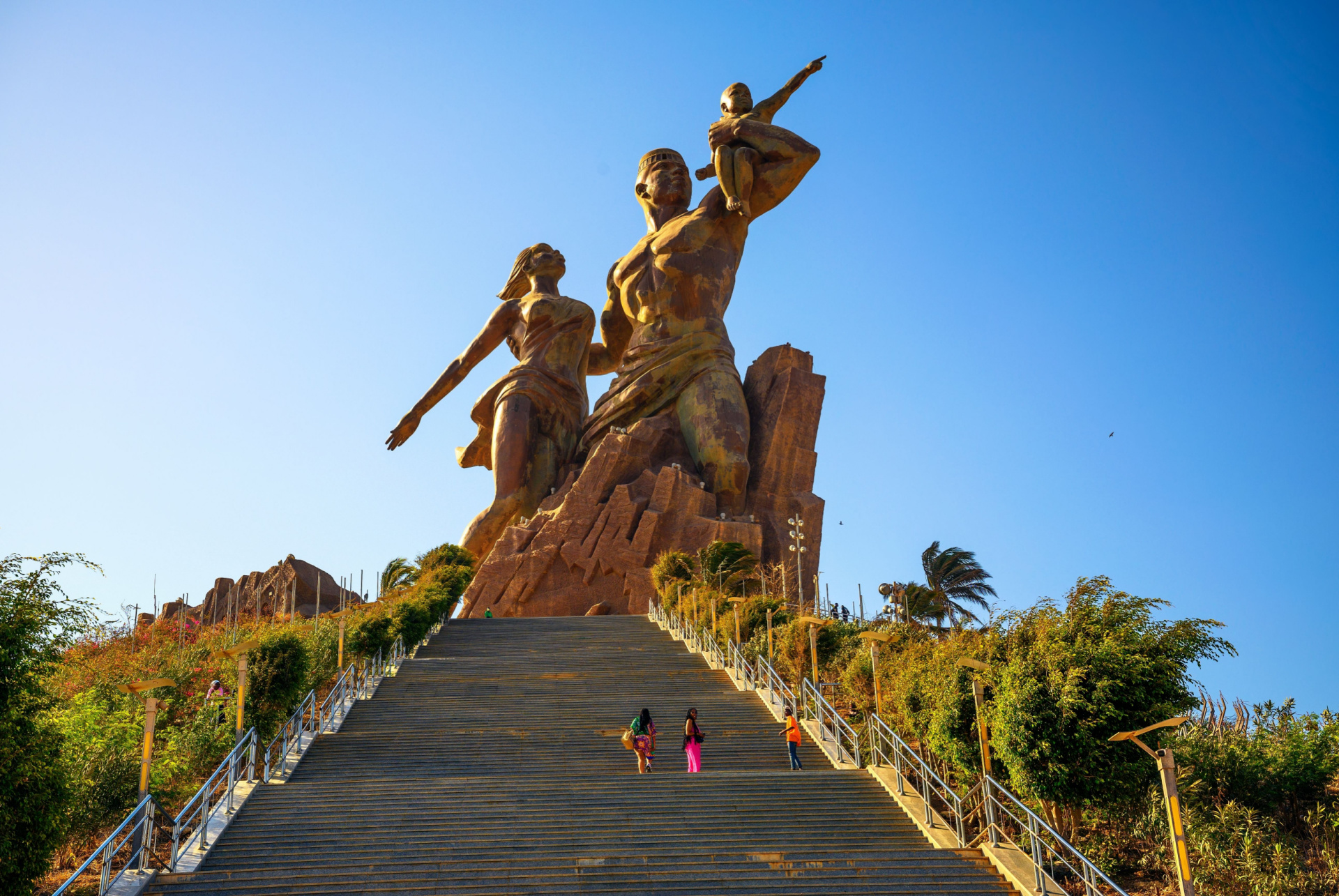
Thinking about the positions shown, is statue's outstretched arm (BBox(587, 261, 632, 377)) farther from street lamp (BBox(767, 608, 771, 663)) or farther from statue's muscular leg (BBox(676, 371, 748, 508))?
street lamp (BBox(767, 608, 771, 663))

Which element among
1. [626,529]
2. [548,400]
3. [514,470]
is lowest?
[626,529]

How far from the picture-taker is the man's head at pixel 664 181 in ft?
110

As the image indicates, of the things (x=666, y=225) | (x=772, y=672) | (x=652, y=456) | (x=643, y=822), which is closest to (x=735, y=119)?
(x=666, y=225)

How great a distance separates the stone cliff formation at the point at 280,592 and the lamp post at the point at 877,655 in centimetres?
2590

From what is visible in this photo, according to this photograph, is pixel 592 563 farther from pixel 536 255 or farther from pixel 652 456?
pixel 536 255

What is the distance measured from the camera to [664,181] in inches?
1320

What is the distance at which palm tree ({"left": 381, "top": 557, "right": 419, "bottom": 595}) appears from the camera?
30094 mm

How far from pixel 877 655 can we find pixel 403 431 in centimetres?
2456

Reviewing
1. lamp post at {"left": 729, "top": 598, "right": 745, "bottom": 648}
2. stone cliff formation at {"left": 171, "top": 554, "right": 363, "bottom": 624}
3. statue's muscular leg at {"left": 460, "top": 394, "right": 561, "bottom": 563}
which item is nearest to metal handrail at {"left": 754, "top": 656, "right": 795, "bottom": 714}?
lamp post at {"left": 729, "top": 598, "right": 745, "bottom": 648}

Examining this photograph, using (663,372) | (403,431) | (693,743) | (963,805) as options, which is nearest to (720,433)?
(663,372)

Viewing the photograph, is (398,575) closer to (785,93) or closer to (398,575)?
(398,575)

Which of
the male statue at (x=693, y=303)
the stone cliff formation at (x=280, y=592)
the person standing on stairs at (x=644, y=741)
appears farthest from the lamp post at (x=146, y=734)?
the stone cliff formation at (x=280, y=592)

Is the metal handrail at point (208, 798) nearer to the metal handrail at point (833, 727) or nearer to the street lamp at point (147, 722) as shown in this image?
the street lamp at point (147, 722)

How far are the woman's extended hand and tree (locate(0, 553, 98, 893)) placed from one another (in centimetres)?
2673
